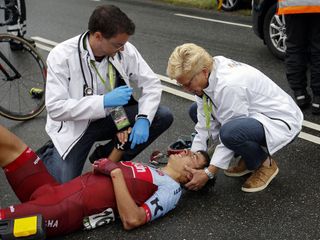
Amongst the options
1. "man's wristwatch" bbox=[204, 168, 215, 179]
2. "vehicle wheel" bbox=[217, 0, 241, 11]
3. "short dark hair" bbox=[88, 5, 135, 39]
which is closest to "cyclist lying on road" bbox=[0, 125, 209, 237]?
"man's wristwatch" bbox=[204, 168, 215, 179]

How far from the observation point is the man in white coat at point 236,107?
10.6 ft

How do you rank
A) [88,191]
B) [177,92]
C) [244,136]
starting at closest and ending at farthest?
[88,191] → [244,136] → [177,92]

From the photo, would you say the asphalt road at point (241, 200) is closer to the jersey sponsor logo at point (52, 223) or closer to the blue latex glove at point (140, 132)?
the jersey sponsor logo at point (52, 223)

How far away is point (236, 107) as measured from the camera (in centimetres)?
329

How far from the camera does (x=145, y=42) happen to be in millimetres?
7891

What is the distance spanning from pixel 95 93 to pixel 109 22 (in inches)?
20.7

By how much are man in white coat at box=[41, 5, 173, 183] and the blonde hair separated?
0.36 m

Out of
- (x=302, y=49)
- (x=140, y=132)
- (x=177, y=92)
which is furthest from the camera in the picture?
(x=177, y=92)

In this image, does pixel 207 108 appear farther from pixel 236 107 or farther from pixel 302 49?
pixel 302 49

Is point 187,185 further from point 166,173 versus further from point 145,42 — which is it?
point 145,42

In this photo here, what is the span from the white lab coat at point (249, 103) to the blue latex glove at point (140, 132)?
50cm

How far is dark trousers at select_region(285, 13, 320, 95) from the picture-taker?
4.71m

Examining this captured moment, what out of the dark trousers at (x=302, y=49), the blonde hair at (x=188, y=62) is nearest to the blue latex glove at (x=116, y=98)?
the blonde hair at (x=188, y=62)

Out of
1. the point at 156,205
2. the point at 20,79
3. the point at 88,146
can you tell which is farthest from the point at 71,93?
the point at 20,79
